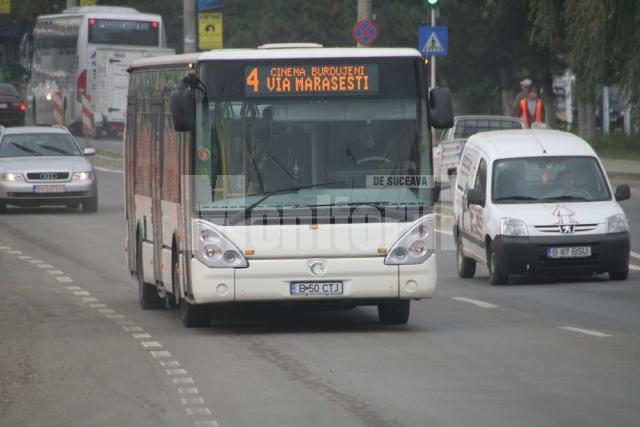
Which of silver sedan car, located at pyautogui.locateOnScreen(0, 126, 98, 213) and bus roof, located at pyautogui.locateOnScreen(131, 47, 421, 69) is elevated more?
bus roof, located at pyautogui.locateOnScreen(131, 47, 421, 69)

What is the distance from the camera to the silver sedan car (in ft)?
110

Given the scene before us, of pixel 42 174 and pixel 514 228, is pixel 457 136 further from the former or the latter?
pixel 514 228

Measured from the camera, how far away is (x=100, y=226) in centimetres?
3111

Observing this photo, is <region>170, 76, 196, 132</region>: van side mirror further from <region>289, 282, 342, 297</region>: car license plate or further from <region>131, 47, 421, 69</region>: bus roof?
<region>289, 282, 342, 297</region>: car license plate

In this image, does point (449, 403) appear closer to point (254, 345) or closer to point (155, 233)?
point (254, 345)

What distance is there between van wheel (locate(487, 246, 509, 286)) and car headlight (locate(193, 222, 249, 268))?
6.62 m

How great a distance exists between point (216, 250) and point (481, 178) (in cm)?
788

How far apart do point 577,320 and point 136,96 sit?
5255 millimetres

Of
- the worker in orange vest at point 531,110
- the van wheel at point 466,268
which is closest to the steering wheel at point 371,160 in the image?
the van wheel at point 466,268

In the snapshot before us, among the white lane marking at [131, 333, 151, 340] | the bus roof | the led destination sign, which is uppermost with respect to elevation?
the bus roof

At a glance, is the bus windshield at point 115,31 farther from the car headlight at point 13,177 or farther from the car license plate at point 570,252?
the car license plate at point 570,252

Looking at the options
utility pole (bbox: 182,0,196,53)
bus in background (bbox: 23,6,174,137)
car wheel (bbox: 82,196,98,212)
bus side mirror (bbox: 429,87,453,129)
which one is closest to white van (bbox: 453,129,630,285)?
bus side mirror (bbox: 429,87,453,129)

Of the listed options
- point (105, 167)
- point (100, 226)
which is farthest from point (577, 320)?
point (105, 167)

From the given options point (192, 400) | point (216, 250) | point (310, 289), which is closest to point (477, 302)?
point (310, 289)
